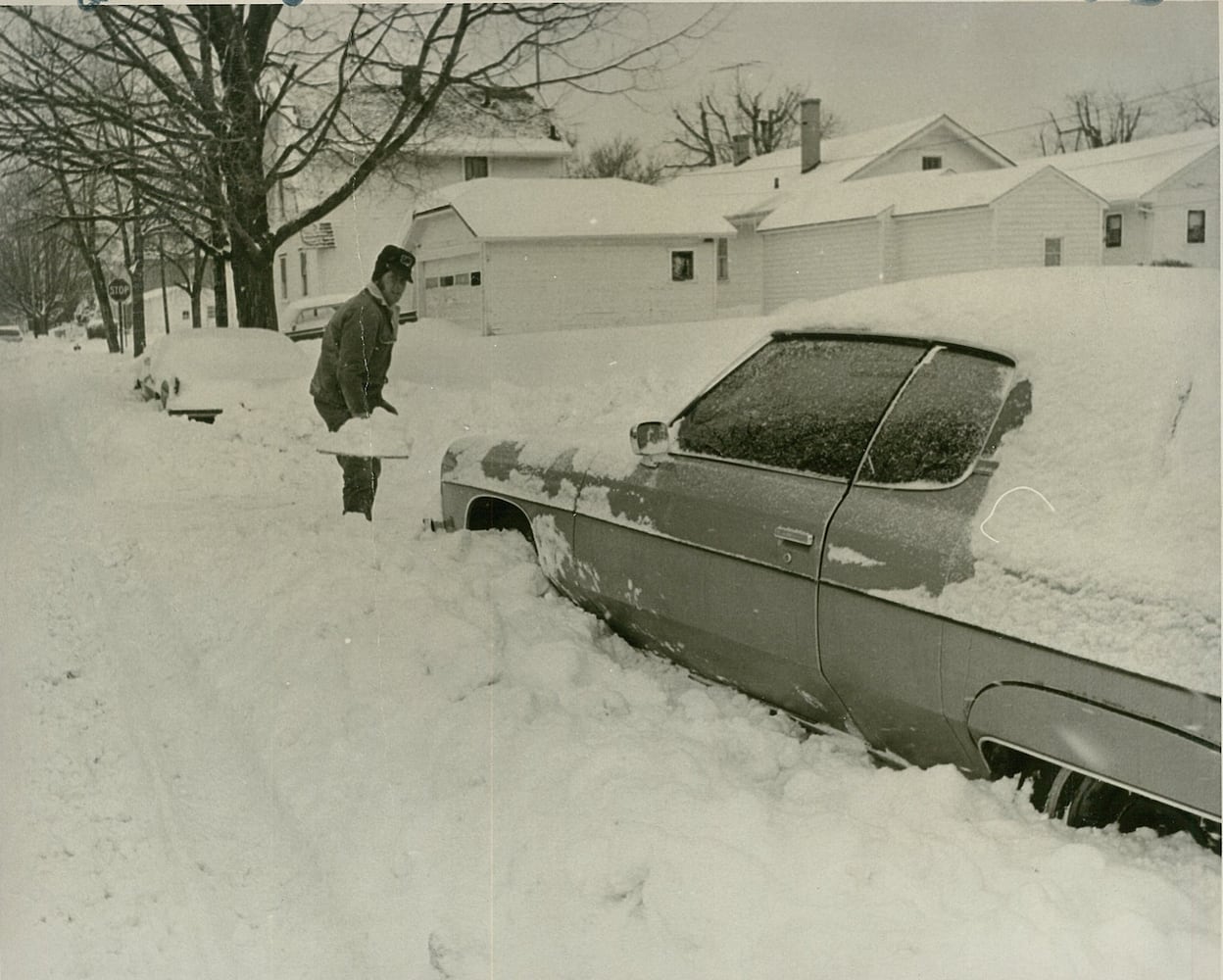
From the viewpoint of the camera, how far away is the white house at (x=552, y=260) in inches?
205

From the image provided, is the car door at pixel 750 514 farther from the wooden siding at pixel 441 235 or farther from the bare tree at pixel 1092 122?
the wooden siding at pixel 441 235

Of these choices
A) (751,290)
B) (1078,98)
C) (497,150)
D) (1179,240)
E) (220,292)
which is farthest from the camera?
(220,292)

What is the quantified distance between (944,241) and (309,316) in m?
3.51

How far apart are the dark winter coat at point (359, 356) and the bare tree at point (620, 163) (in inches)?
48.7

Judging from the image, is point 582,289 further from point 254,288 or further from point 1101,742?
point 1101,742

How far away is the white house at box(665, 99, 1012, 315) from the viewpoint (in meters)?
5.20

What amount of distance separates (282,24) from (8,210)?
1489 mm

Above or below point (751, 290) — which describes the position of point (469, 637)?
below

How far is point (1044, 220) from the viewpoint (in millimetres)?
4957

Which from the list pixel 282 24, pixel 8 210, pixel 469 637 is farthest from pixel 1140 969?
pixel 8 210

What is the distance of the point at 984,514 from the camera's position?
2.48 meters

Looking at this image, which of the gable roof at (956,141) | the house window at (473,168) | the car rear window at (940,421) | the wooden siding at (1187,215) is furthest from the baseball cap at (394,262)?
the wooden siding at (1187,215)

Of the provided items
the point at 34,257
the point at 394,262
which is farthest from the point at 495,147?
the point at 34,257

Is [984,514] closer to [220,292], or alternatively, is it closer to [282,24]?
[282,24]
